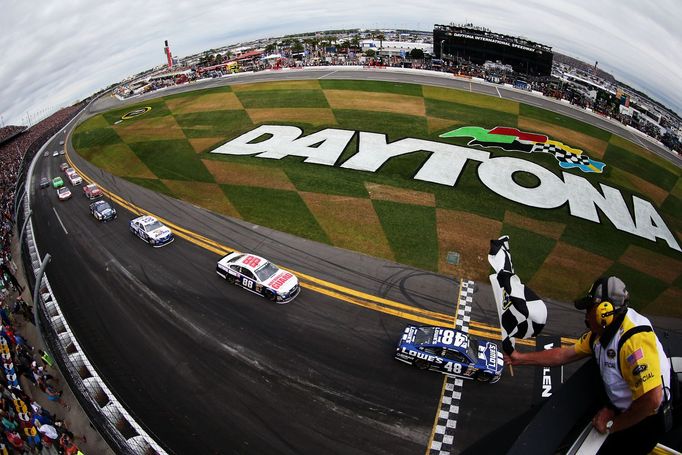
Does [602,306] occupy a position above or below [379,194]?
above

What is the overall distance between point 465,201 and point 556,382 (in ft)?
71.4

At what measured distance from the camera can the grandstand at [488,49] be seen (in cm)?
6025

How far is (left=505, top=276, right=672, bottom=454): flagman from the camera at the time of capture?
380 centimetres

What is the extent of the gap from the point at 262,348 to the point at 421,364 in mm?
6680

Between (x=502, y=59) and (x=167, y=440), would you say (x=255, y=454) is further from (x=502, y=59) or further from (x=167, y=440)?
(x=502, y=59)

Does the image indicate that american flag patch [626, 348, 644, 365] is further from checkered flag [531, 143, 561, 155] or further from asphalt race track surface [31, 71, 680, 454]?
checkered flag [531, 143, 561, 155]

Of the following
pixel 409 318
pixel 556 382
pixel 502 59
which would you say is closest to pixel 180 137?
pixel 409 318

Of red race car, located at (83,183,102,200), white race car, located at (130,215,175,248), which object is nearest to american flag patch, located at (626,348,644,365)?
white race car, located at (130,215,175,248)

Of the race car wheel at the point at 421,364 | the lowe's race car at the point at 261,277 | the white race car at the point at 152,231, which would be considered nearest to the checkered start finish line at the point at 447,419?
the race car wheel at the point at 421,364

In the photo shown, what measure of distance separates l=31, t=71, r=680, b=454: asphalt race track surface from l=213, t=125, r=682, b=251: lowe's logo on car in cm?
1060

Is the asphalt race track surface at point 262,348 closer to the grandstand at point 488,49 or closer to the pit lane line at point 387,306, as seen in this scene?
the pit lane line at point 387,306

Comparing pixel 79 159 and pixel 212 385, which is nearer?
pixel 212 385

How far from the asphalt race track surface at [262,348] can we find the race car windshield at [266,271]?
121 cm

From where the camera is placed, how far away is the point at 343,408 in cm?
1372
